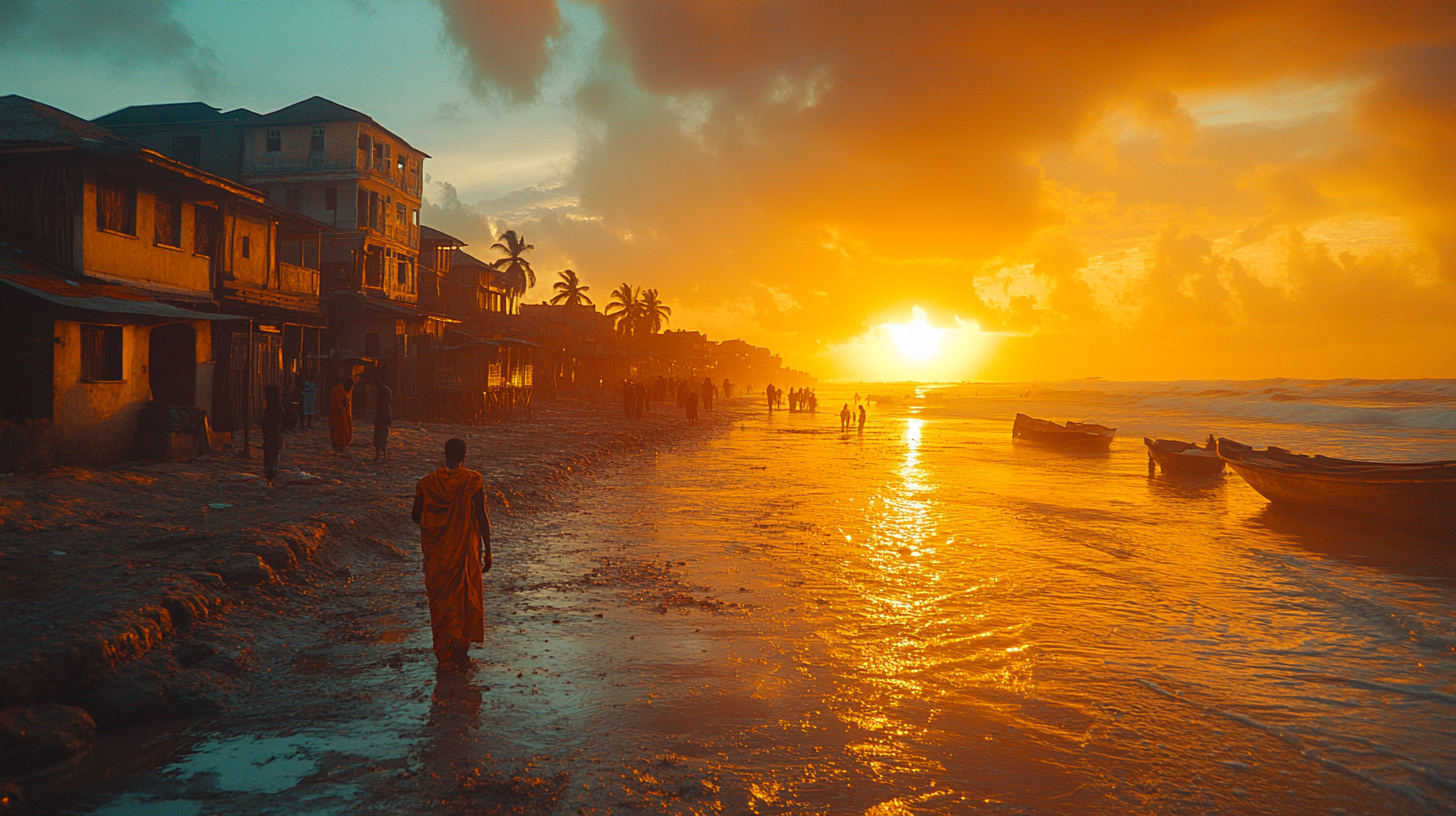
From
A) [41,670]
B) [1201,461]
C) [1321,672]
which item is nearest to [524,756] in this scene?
[41,670]

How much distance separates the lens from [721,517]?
42.8 ft

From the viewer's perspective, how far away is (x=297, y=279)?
73.1ft

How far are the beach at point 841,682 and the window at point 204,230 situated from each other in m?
9.61

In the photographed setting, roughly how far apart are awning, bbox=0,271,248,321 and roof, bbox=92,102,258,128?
26.4 m

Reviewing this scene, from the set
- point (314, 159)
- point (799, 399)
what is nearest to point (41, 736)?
point (314, 159)

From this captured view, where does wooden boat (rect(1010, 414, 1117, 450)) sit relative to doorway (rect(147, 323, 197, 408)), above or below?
below

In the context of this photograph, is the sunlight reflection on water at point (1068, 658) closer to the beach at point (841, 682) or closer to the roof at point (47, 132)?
the beach at point (841, 682)

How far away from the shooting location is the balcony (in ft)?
70.0

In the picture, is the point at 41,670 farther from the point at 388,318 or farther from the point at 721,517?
the point at 388,318

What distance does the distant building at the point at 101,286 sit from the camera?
37.5 ft

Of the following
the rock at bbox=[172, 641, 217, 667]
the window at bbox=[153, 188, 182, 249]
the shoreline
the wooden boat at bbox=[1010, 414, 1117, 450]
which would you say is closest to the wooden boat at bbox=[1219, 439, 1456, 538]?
the wooden boat at bbox=[1010, 414, 1117, 450]

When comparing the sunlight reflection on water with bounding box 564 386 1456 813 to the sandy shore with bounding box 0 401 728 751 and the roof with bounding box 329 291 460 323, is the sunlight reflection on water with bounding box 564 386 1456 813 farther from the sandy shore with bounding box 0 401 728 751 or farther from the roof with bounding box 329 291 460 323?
the roof with bounding box 329 291 460 323

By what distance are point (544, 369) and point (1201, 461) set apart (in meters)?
40.2

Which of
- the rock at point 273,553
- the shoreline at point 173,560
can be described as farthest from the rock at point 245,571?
the rock at point 273,553
